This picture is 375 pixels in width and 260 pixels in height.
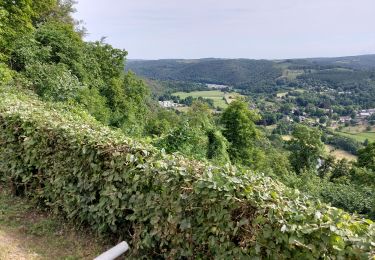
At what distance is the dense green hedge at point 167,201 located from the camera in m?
2.66

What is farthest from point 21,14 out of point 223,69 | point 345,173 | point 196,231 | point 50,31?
point 223,69

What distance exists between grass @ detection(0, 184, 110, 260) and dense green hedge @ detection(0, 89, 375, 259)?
220 millimetres

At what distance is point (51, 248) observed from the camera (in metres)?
4.51

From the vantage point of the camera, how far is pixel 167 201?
3.61 metres

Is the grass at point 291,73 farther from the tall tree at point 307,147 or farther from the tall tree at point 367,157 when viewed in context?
the tall tree at point 367,157

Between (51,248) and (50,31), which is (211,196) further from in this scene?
(50,31)

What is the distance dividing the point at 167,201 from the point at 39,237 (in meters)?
2.38

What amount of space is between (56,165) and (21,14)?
52.1 ft

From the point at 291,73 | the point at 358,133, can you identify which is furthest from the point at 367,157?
the point at 291,73

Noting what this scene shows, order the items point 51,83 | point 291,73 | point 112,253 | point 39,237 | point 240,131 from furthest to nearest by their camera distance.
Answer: point 291,73
point 240,131
point 51,83
point 39,237
point 112,253

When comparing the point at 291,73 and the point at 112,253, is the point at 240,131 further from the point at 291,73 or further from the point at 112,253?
the point at 291,73

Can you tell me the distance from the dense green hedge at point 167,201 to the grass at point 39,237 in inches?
8.7

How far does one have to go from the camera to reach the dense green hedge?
2664 mm

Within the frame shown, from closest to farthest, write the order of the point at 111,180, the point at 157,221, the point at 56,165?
the point at 157,221
the point at 111,180
the point at 56,165
